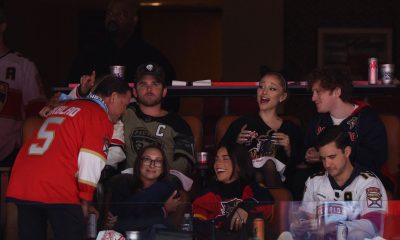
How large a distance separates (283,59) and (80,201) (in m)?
6.36

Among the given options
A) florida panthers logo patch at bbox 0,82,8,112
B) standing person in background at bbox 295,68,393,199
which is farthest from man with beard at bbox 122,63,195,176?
florida panthers logo patch at bbox 0,82,8,112

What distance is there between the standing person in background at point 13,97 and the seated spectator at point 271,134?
60.4 inches

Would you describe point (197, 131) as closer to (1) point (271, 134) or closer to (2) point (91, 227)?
(1) point (271, 134)

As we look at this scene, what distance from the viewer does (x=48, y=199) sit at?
514 centimetres

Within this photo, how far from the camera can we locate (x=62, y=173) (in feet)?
16.9

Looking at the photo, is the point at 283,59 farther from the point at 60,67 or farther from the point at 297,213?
the point at 297,213

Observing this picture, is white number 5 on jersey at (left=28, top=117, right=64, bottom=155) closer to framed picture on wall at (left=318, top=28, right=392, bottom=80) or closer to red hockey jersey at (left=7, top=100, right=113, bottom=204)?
red hockey jersey at (left=7, top=100, right=113, bottom=204)

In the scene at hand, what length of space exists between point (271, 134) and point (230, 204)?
1.47m

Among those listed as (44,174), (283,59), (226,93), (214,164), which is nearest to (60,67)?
(283,59)

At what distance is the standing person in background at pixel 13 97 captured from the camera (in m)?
7.12

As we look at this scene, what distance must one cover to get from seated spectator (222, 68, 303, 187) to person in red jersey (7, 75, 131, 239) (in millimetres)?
1552

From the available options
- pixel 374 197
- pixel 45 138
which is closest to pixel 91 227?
pixel 45 138

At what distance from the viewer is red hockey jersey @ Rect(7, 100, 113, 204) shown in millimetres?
5145

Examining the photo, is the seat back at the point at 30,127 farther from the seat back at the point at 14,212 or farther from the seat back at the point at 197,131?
the seat back at the point at 197,131
